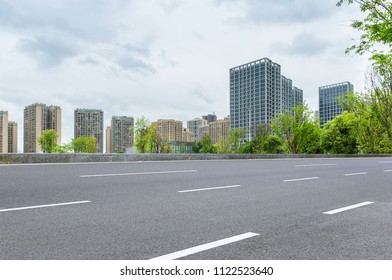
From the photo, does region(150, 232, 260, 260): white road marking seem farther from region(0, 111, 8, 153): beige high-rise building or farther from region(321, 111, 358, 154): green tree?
region(0, 111, 8, 153): beige high-rise building

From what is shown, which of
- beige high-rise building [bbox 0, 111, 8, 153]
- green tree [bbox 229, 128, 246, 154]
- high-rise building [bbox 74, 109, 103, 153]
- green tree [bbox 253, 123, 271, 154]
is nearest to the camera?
green tree [bbox 253, 123, 271, 154]

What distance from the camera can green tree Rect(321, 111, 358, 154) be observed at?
61.3 meters

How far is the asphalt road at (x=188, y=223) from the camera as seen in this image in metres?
3.24

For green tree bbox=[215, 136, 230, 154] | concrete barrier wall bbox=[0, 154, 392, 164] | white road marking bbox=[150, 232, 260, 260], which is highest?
green tree bbox=[215, 136, 230, 154]

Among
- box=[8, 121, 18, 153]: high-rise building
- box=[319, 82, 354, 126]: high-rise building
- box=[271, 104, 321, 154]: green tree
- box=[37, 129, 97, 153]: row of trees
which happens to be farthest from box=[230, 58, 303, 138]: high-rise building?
box=[8, 121, 18, 153]: high-rise building

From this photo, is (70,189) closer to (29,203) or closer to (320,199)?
(29,203)

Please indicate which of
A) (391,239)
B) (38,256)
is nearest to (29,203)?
(38,256)

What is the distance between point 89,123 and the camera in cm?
18038

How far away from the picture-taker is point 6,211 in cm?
471

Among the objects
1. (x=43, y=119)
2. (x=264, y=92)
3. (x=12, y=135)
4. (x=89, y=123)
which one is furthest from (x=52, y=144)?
(x=264, y=92)

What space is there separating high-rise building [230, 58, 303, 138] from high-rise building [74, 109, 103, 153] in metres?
78.0

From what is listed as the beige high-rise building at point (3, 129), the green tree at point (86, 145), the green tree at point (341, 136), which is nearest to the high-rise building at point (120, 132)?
the beige high-rise building at point (3, 129)

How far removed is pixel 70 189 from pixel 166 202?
2317mm

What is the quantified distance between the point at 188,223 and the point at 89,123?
607ft
